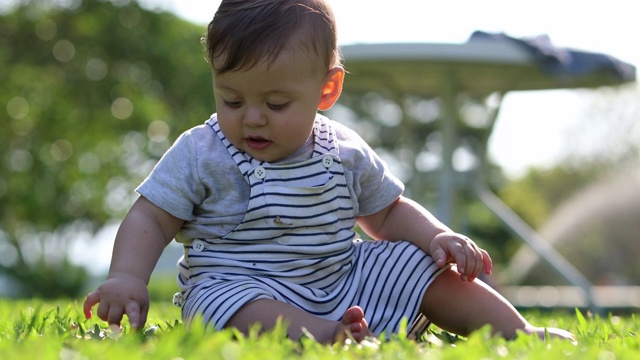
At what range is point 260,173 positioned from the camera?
7.25 feet

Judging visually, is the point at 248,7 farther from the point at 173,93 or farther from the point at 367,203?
the point at 173,93

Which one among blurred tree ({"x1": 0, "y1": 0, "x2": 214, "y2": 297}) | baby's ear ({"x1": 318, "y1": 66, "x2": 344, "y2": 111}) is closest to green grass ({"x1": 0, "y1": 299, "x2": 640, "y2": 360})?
baby's ear ({"x1": 318, "y1": 66, "x2": 344, "y2": 111})

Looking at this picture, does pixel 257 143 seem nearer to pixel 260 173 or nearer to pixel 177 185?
pixel 260 173

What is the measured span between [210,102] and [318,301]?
14.8 m

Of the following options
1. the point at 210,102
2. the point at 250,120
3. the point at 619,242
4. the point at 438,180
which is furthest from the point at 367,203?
the point at 619,242

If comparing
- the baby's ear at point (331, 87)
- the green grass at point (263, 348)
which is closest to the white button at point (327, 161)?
the baby's ear at point (331, 87)

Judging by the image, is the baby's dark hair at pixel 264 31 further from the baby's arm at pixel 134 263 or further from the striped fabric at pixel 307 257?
the baby's arm at pixel 134 263

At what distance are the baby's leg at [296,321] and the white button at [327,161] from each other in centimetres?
42

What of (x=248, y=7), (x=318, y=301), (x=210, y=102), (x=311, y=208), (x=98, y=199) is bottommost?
(x=98, y=199)

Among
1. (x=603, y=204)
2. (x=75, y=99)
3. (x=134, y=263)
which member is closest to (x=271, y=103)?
(x=134, y=263)

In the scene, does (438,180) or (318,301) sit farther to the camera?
(438,180)

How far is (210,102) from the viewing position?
16.7 metres

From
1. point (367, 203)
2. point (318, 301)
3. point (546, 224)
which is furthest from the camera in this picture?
point (546, 224)

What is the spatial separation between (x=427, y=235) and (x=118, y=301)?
0.71 metres
